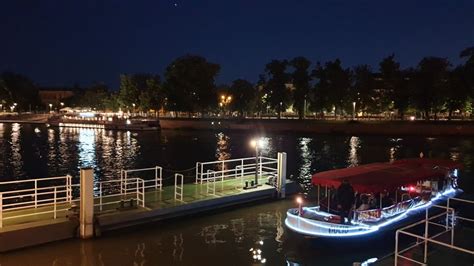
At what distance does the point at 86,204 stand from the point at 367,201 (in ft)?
42.6

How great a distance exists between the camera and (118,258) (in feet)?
58.6

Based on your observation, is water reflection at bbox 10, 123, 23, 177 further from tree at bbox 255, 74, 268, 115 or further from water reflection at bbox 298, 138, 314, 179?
tree at bbox 255, 74, 268, 115

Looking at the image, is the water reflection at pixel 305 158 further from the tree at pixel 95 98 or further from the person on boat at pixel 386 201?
the tree at pixel 95 98

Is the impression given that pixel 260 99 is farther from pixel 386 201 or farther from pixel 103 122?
pixel 386 201

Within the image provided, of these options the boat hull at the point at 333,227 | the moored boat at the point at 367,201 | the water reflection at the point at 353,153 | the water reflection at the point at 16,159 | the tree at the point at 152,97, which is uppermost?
the tree at the point at 152,97

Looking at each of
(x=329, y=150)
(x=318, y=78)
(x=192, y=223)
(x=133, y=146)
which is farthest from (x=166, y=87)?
(x=192, y=223)

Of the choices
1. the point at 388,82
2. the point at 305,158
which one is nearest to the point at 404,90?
the point at 388,82

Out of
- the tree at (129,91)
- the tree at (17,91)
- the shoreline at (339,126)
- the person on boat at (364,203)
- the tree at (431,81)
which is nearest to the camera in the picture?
the person on boat at (364,203)

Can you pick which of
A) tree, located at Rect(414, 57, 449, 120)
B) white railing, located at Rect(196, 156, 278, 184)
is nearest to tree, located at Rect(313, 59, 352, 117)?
tree, located at Rect(414, 57, 449, 120)

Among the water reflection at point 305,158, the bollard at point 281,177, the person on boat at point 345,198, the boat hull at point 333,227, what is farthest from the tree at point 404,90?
the person on boat at point 345,198

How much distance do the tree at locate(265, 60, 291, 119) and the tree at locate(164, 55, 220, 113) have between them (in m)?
17.4

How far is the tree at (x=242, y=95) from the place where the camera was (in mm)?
146750

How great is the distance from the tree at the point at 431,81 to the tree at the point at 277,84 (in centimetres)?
3429

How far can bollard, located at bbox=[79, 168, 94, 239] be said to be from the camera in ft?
63.1
